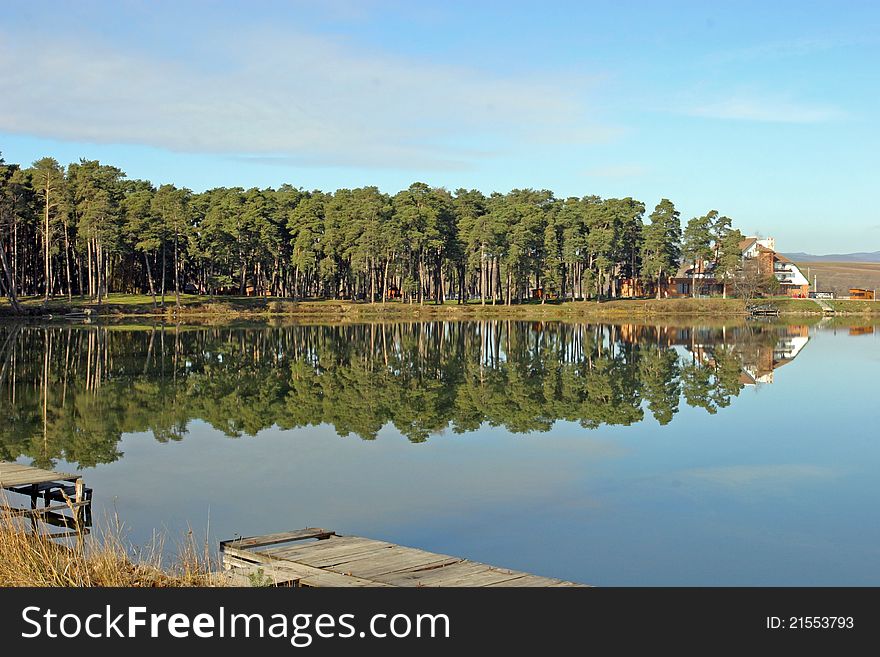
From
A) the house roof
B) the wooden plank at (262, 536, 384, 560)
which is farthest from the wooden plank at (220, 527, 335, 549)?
the house roof

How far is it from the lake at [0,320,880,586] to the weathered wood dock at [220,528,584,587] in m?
1.96

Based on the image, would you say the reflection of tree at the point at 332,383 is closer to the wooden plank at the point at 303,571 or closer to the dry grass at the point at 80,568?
the dry grass at the point at 80,568

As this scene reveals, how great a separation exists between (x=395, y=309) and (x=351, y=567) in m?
83.6

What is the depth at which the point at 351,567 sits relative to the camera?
10586 millimetres

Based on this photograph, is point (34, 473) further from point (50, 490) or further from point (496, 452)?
point (496, 452)

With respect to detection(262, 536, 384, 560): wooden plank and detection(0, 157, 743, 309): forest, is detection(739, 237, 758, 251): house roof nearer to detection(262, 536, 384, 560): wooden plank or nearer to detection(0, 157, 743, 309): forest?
detection(0, 157, 743, 309): forest

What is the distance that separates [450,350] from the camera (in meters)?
50.2

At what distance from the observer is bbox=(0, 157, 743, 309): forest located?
290 ft

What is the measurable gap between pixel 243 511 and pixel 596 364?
29.2 m

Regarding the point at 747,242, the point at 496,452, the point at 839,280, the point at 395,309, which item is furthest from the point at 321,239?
the point at 839,280

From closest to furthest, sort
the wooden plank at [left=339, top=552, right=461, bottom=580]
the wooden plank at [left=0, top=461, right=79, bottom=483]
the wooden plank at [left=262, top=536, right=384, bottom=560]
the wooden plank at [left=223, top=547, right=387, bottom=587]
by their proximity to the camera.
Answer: the wooden plank at [left=223, top=547, right=387, bottom=587] < the wooden plank at [left=339, top=552, right=461, bottom=580] < the wooden plank at [left=262, top=536, right=384, bottom=560] < the wooden plank at [left=0, top=461, right=79, bottom=483]

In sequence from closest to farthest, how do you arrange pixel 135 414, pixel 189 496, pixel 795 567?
pixel 795 567, pixel 189 496, pixel 135 414
